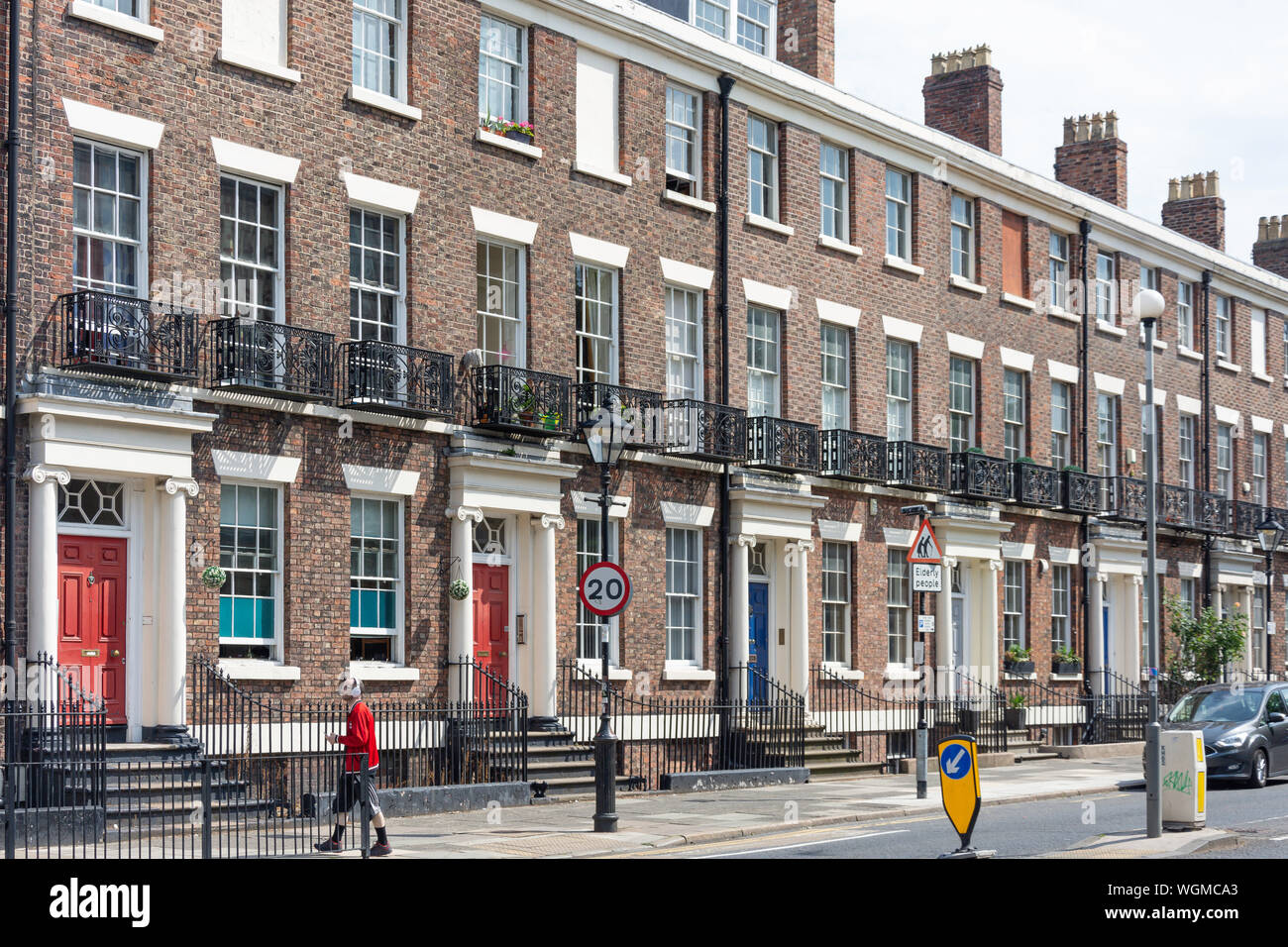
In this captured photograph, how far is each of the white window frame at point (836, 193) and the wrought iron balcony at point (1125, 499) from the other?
390 inches

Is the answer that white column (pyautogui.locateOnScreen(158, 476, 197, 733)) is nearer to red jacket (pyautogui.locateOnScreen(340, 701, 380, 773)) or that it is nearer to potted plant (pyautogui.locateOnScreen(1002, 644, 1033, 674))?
red jacket (pyautogui.locateOnScreen(340, 701, 380, 773))

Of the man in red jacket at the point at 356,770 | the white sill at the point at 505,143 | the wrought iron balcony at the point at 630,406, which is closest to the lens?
the man in red jacket at the point at 356,770

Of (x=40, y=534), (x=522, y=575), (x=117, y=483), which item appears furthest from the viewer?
(x=522, y=575)

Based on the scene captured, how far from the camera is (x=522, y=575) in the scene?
76.6 feet

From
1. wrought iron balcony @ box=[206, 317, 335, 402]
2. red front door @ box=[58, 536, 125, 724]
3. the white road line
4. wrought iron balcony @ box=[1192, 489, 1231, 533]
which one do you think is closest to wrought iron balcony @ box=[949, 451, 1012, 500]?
wrought iron balcony @ box=[1192, 489, 1231, 533]

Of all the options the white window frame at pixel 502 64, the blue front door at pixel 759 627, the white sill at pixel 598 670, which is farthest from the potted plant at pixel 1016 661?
the white window frame at pixel 502 64

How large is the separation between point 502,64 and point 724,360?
5.89 m

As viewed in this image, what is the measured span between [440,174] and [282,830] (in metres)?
9.97

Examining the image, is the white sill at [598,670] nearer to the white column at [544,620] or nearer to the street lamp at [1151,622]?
the white column at [544,620]

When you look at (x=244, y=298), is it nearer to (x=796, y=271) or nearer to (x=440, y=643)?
(x=440, y=643)

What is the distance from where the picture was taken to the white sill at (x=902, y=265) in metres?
30.3

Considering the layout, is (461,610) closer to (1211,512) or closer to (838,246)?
(838,246)

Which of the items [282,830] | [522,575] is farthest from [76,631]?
[522,575]

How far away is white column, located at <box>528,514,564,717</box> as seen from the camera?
2292 centimetres
